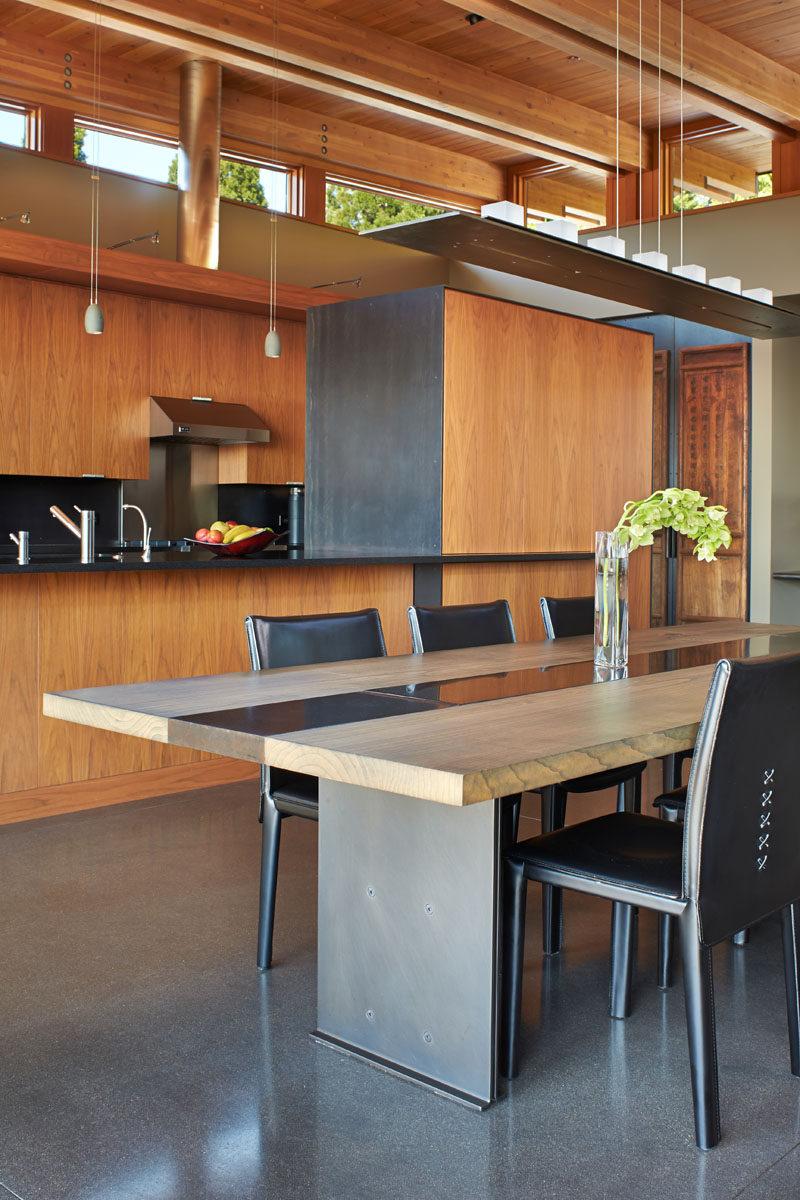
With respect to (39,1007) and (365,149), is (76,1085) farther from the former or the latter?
(365,149)

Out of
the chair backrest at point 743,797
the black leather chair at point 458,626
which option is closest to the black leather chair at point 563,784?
the black leather chair at point 458,626

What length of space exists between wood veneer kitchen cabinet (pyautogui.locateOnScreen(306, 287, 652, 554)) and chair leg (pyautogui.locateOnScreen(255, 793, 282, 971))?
2.50 m

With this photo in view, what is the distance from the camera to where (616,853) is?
211cm

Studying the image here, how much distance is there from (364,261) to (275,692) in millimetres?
6032

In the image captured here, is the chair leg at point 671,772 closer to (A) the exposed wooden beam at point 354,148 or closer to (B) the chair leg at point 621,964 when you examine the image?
(B) the chair leg at point 621,964

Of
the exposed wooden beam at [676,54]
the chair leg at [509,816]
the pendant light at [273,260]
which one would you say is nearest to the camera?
the chair leg at [509,816]

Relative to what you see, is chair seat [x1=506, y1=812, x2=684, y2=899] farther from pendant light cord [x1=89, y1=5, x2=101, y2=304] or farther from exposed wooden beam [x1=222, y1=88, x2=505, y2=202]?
exposed wooden beam [x1=222, y1=88, x2=505, y2=202]

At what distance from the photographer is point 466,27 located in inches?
235

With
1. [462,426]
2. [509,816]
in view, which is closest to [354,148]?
[462,426]

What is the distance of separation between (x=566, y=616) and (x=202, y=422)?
3506 millimetres

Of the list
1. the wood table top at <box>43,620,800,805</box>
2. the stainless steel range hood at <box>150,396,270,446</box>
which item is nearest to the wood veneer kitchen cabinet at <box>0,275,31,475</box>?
the stainless steel range hood at <box>150,396,270,446</box>

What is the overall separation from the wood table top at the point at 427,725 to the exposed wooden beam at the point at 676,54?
11.0ft

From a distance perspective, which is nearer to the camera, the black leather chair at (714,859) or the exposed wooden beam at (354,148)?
the black leather chair at (714,859)

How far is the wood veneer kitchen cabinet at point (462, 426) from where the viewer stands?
16.5ft
